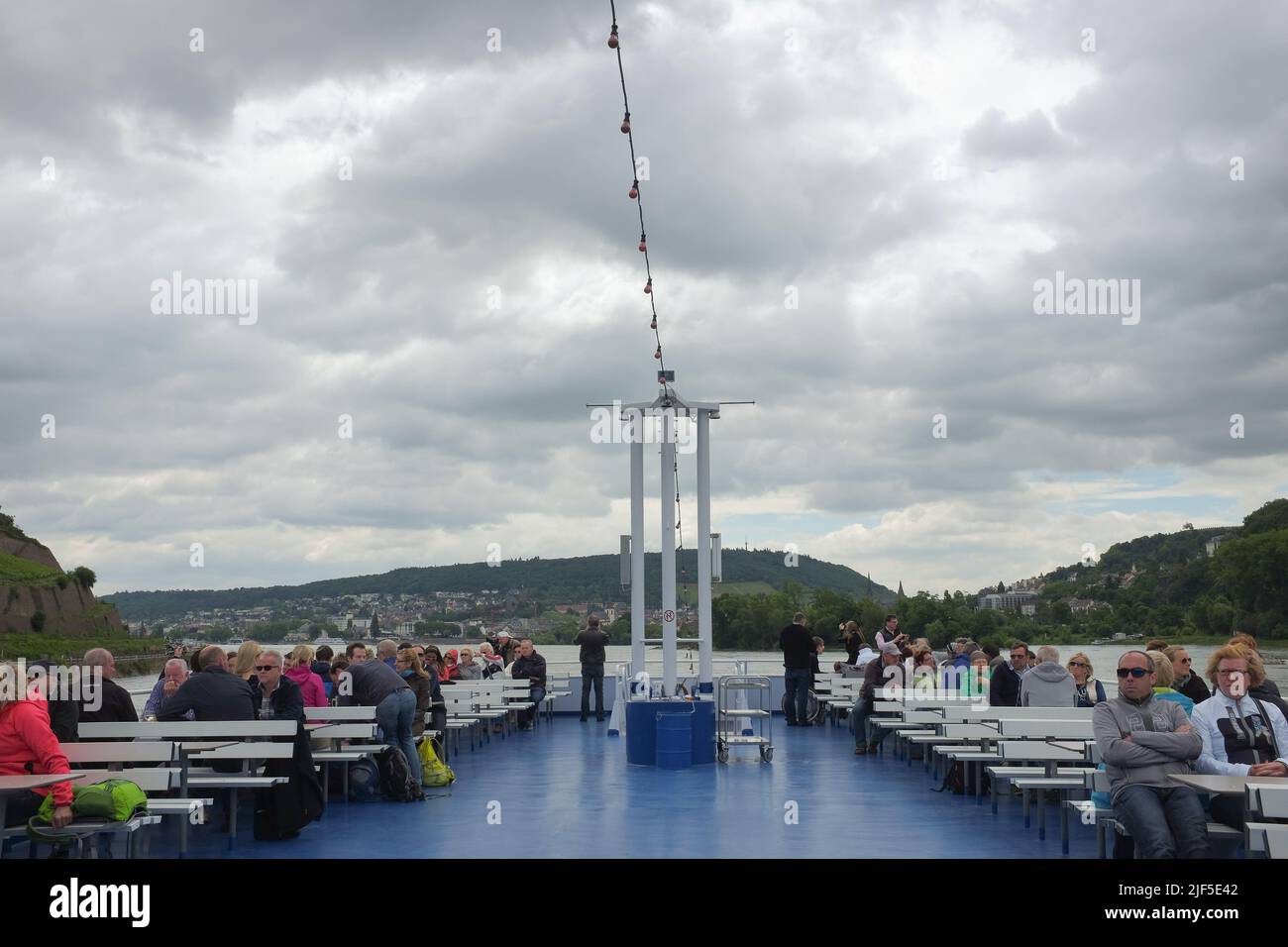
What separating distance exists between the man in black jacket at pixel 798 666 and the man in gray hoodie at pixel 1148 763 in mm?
9607

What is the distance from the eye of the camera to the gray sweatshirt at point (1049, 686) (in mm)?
9516

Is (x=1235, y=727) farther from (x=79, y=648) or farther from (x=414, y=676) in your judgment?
(x=79, y=648)

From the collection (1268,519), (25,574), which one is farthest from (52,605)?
(1268,519)

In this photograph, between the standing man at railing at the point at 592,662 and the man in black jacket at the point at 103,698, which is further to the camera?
the standing man at railing at the point at 592,662

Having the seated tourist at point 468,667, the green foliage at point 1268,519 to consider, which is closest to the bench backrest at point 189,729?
the seated tourist at point 468,667

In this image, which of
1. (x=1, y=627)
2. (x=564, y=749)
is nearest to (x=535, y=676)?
(x=564, y=749)

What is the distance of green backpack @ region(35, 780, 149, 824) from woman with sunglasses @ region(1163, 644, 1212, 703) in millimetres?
6390

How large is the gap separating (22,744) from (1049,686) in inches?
283

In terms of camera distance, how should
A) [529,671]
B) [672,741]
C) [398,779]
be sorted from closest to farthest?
[398,779], [672,741], [529,671]

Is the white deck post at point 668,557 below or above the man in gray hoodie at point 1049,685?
above

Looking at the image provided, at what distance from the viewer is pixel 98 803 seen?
18.7ft

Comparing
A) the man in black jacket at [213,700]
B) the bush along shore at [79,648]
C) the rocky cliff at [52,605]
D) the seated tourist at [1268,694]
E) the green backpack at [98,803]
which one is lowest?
the bush along shore at [79,648]

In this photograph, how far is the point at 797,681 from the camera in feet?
53.5

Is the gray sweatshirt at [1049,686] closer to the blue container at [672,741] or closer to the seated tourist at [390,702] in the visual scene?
the blue container at [672,741]
